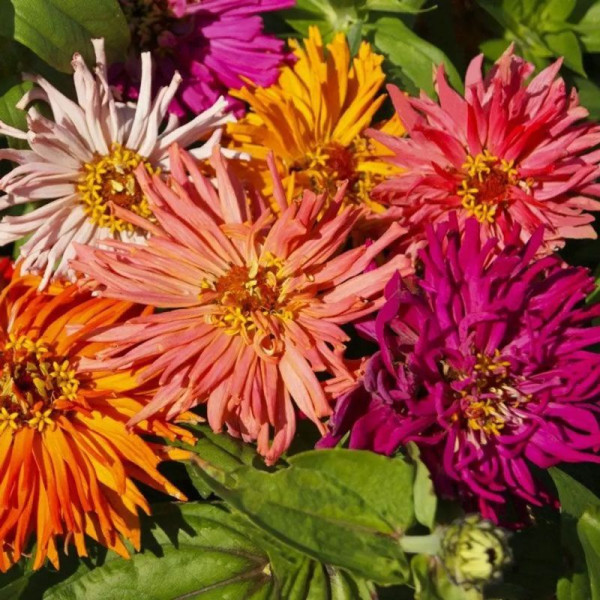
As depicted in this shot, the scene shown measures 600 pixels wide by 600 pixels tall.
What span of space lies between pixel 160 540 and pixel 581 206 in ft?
1.39

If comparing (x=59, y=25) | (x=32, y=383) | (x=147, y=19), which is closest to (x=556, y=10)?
(x=147, y=19)

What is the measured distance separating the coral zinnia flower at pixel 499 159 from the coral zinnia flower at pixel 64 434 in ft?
0.83

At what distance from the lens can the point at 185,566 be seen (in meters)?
0.74

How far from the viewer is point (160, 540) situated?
747mm

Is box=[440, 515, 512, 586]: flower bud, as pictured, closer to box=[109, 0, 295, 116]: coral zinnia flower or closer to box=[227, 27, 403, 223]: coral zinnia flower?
box=[227, 27, 403, 223]: coral zinnia flower

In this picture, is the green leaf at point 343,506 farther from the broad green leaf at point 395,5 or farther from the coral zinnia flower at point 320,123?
the broad green leaf at point 395,5

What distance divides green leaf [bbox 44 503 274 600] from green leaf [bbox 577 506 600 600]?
0.77 feet

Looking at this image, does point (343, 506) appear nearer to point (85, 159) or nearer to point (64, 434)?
point (64, 434)

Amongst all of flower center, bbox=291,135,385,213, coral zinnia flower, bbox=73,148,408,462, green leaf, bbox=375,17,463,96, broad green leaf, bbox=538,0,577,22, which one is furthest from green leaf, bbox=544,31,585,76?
coral zinnia flower, bbox=73,148,408,462

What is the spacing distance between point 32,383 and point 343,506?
0.90ft

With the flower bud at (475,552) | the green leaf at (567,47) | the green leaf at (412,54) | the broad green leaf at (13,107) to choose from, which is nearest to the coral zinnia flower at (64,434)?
the broad green leaf at (13,107)

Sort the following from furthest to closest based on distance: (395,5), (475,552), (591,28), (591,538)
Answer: (591,28) < (395,5) < (591,538) < (475,552)

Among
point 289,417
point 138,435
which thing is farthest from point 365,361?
point 138,435

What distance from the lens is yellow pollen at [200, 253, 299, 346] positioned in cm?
70
